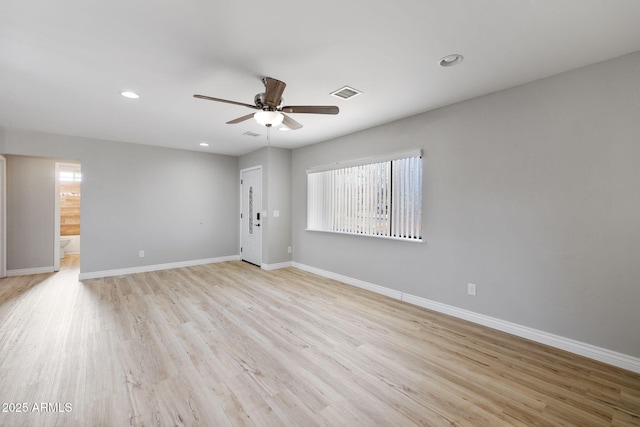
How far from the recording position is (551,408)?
5.81 ft

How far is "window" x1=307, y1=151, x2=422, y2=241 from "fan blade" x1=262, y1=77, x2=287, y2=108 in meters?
1.98

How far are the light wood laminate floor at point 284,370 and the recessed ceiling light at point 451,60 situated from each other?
8.51 feet

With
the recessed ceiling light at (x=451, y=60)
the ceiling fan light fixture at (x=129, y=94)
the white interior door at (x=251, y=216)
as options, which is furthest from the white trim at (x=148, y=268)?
the recessed ceiling light at (x=451, y=60)

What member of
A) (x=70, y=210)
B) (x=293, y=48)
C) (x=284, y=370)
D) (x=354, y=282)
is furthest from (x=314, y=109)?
(x=70, y=210)

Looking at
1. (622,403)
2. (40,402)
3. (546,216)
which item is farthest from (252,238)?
(622,403)

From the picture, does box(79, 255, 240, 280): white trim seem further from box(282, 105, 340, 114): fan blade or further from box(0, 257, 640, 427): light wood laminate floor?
box(282, 105, 340, 114): fan blade

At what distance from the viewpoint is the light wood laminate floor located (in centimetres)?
171

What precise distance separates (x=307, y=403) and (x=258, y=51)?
268 cm

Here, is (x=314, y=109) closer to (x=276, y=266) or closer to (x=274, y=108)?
(x=274, y=108)

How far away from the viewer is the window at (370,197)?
3625 mm

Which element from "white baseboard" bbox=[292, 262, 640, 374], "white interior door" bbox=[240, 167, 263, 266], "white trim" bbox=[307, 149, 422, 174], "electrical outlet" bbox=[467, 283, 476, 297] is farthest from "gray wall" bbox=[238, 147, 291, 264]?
"electrical outlet" bbox=[467, 283, 476, 297]

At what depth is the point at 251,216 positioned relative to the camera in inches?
243

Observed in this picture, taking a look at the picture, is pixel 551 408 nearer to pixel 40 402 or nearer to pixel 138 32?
pixel 40 402

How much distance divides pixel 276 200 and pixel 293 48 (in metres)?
3.72
